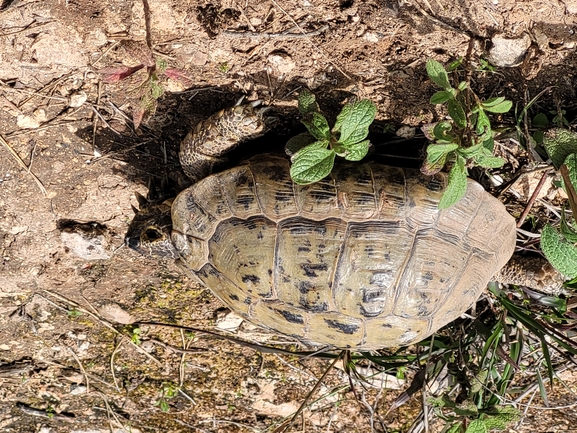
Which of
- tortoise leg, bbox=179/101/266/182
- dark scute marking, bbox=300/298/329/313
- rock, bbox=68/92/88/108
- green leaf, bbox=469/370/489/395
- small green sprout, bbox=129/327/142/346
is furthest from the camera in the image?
small green sprout, bbox=129/327/142/346

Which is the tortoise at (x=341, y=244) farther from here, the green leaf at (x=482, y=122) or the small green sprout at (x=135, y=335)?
the small green sprout at (x=135, y=335)

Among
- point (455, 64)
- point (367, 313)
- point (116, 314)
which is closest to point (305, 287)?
point (367, 313)

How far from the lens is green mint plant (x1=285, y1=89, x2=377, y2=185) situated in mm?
2529

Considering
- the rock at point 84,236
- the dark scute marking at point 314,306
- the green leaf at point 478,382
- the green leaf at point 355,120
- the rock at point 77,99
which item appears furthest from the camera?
the rock at point 84,236

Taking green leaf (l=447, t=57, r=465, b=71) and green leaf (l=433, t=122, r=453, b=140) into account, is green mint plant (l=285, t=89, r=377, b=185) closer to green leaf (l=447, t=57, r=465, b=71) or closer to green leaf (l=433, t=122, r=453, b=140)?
green leaf (l=433, t=122, r=453, b=140)

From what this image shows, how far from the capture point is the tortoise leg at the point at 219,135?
2.86m

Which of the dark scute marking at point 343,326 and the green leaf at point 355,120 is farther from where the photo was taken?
the dark scute marking at point 343,326

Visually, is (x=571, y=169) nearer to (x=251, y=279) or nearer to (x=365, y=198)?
(x=365, y=198)

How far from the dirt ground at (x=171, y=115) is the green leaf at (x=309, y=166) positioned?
48cm

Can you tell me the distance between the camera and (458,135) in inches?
101

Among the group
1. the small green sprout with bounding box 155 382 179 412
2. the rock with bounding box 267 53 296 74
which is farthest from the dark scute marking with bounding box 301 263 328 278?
the small green sprout with bounding box 155 382 179 412

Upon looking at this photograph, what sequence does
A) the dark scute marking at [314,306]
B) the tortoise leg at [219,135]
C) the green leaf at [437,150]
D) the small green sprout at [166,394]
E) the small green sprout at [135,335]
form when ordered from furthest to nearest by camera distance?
the small green sprout at [166,394]
the small green sprout at [135,335]
the tortoise leg at [219,135]
the dark scute marking at [314,306]
the green leaf at [437,150]

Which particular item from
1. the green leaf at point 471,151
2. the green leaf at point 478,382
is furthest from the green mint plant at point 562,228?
the green leaf at point 478,382

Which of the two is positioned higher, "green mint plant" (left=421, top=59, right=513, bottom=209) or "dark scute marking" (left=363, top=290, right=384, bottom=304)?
"green mint plant" (left=421, top=59, right=513, bottom=209)
